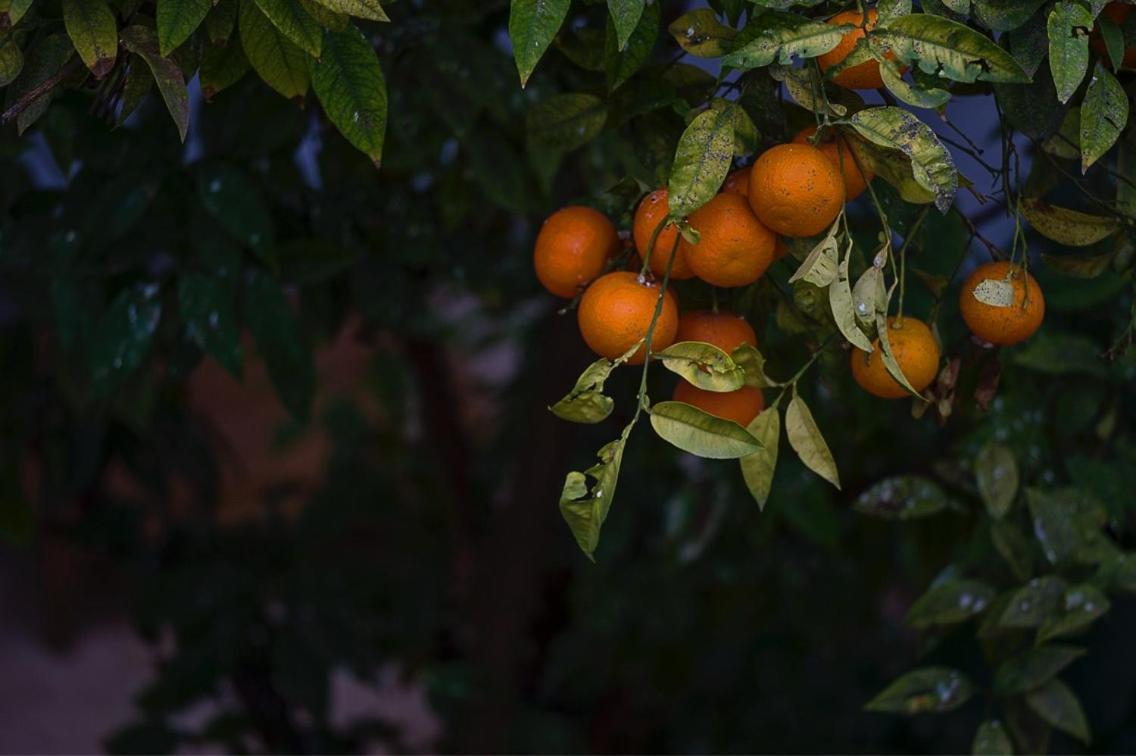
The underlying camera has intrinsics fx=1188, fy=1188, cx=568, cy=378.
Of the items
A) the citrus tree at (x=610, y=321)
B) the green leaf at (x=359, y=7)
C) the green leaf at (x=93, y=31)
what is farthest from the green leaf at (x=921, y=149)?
the green leaf at (x=93, y=31)

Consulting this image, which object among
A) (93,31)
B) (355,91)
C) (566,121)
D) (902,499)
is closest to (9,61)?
(93,31)

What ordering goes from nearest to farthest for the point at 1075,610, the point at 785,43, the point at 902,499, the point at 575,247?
the point at 785,43
the point at 575,247
the point at 1075,610
the point at 902,499

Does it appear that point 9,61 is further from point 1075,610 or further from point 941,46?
point 1075,610

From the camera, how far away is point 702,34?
548 mm

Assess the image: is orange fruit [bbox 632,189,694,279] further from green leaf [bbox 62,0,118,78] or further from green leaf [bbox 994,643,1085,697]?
green leaf [bbox 994,643,1085,697]

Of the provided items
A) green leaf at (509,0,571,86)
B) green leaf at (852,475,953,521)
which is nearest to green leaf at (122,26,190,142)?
green leaf at (509,0,571,86)

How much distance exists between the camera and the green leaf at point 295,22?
52 centimetres

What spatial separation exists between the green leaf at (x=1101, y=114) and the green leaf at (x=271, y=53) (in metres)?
0.37

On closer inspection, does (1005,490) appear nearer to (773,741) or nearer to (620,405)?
(620,405)

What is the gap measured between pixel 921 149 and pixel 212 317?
1.61 ft

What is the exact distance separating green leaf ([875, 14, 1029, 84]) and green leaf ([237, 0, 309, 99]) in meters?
0.27

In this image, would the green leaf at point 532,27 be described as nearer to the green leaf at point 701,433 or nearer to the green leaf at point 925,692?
the green leaf at point 701,433

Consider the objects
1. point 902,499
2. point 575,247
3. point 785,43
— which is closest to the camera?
point 785,43

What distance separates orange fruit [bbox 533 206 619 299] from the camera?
0.61 m
